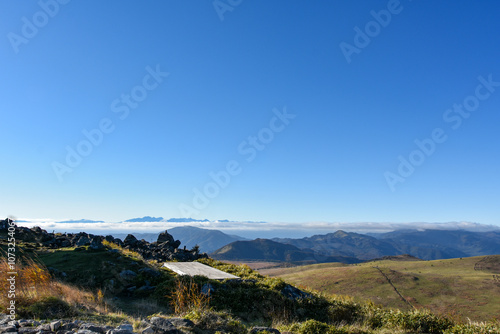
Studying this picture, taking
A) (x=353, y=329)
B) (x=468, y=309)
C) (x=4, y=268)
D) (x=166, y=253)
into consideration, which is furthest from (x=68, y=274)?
(x=468, y=309)

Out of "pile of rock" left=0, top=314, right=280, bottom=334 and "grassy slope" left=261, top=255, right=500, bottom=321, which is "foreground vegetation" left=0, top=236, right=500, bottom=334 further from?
"grassy slope" left=261, top=255, right=500, bottom=321

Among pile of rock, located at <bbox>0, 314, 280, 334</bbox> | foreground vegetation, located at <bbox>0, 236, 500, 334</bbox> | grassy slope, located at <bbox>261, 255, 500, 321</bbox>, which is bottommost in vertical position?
grassy slope, located at <bbox>261, 255, 500, 321</bbox>

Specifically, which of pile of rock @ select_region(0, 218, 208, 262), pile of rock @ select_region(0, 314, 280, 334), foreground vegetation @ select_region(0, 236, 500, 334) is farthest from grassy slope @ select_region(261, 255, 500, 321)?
pile of rock @ select_region(0, 314, 280, 334)

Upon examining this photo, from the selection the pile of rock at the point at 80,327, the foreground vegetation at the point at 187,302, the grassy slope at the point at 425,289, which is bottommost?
the grassy slope at the point at 425,289

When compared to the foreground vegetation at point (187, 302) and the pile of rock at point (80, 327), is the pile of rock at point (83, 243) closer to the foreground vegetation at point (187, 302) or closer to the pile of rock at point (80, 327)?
the foreground vegetation at point (187, 302)

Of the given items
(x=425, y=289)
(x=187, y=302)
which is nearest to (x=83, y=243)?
(x=187, y=302)

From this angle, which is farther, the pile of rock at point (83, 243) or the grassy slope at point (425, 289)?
the grassy slope at point (425, 289)

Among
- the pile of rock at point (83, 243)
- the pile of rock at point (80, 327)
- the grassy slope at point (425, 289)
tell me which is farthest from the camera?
the grassy slope at point (425, 289)

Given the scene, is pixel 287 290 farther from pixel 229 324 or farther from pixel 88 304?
pixel 88 304

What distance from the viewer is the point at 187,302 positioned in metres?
12.8

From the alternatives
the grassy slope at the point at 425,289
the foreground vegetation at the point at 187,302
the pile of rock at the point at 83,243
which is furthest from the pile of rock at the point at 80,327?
the grassy slope at the point at 425,289

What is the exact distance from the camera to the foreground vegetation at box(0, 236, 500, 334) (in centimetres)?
1027

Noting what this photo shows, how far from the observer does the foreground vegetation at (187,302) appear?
10266mm

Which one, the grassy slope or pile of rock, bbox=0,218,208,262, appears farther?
the grassy slope
